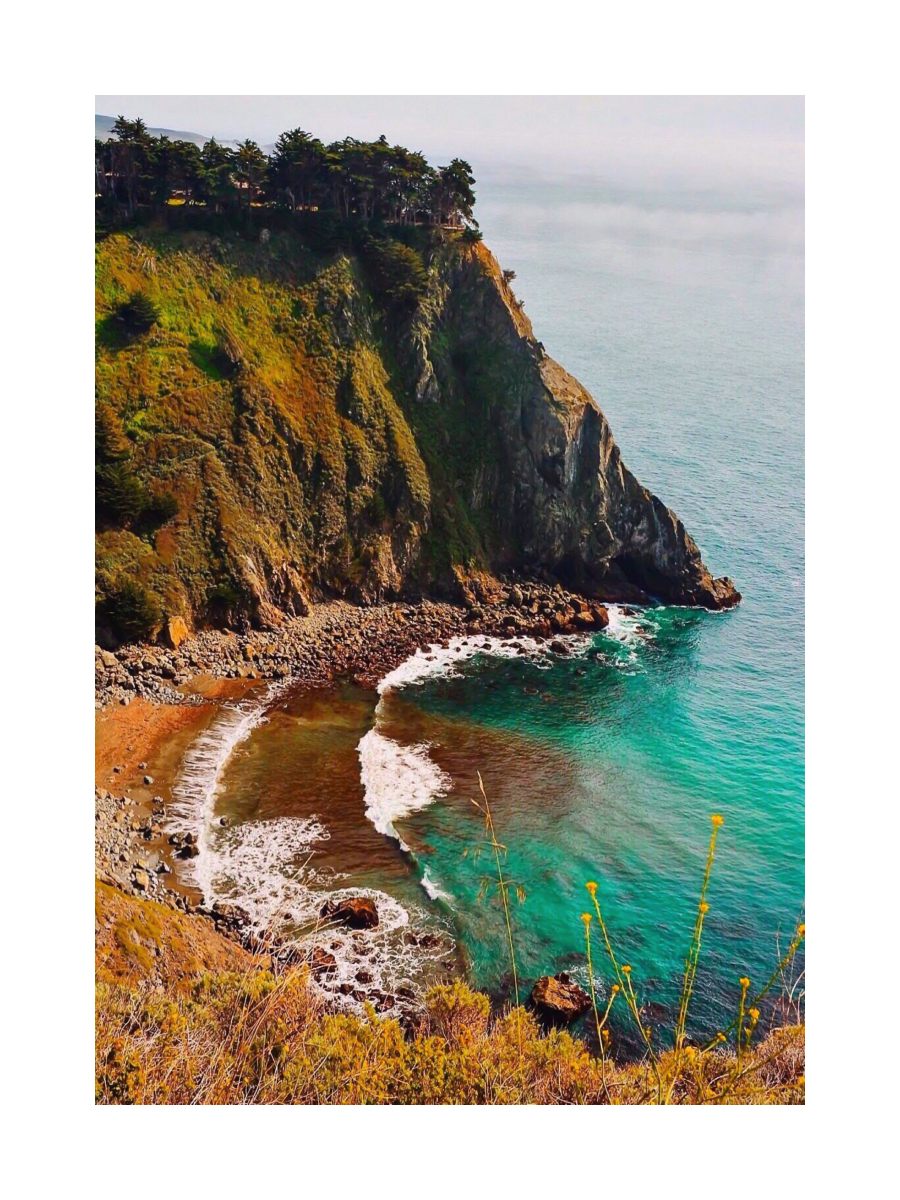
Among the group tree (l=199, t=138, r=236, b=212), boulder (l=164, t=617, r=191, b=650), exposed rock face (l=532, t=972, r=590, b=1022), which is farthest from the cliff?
exposed rock face (l=532, t=972, r=590, b=1022)

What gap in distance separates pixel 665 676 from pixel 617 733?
4273 mm

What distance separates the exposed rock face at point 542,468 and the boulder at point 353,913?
64.1 ft

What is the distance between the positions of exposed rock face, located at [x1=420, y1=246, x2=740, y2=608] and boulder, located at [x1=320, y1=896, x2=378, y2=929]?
1953 centimetres

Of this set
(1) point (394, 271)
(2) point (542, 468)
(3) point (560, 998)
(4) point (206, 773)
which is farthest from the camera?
(2) point (542, 468)

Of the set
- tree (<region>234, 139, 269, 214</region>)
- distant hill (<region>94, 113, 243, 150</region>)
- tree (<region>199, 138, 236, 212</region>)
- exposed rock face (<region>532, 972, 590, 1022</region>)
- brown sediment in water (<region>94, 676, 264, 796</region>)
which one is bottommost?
exposed rock face (<region>532, 972, 590, 1022</region>)

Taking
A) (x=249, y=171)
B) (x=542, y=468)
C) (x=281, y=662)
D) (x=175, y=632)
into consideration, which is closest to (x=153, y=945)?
(x=175, y=632)

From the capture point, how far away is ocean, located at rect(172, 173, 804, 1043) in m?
20.3

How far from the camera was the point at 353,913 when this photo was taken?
19938 mm

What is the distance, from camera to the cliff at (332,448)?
30.5 m

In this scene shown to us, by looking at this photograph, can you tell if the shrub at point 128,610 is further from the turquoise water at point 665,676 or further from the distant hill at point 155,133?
the distant hill at point 155,133

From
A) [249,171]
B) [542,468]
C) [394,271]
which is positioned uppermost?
[249,171]

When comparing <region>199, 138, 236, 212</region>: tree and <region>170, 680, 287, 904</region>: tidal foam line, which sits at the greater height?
<region>199, 138, 236, 212</region>: tree

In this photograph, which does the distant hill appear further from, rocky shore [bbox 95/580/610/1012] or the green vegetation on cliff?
rocky shore [bbox 95/580/610/1012]

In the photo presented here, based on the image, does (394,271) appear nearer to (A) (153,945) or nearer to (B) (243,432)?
(B) (243,432)
